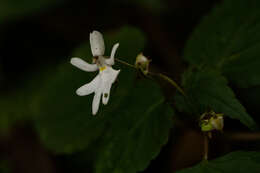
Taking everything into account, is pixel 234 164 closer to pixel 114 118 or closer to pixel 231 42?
pixel 114 118

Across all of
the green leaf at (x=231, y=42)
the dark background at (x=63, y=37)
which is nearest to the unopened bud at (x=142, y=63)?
the green leaf at (x=231, y=42)

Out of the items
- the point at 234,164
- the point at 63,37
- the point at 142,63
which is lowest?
the point at 234,164

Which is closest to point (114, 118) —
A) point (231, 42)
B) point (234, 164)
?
point (234, 164)

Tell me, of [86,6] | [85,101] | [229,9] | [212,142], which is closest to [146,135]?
[85,101]

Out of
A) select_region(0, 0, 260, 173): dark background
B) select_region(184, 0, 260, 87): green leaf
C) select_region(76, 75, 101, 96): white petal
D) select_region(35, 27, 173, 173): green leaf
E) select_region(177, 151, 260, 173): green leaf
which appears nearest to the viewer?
select_region(177, 151, 260, 173): green leaf

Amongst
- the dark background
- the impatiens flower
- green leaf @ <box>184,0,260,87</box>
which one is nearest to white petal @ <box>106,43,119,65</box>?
the impatiens flower

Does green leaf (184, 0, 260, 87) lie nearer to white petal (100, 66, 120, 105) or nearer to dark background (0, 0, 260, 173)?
white petal (100, 66, 120, 105)
